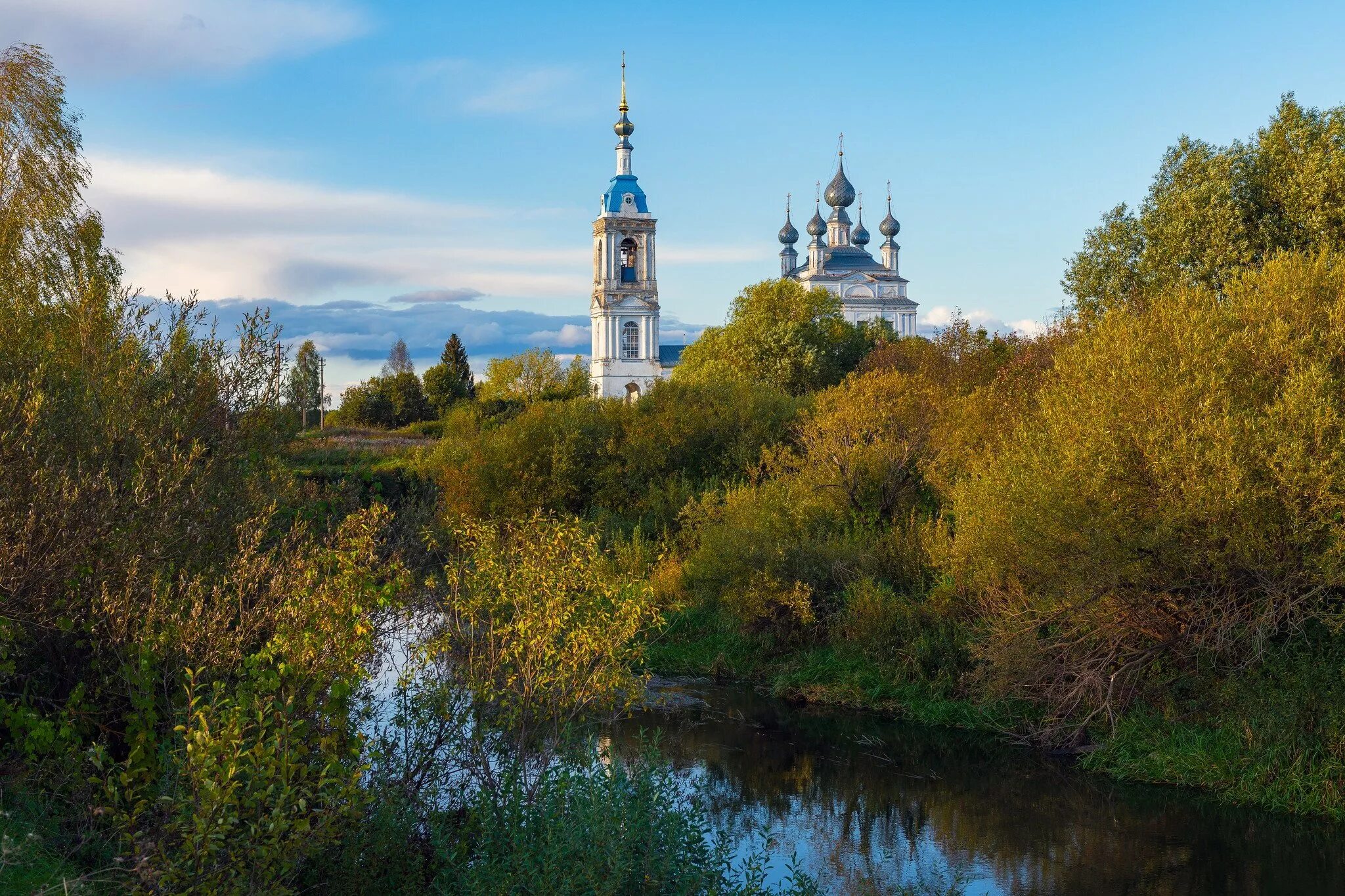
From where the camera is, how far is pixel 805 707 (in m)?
20.8

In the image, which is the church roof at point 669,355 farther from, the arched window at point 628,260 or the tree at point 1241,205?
the tree at point 1241,205

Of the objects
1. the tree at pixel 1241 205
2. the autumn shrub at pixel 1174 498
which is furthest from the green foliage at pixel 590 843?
the tree at pixel 1241 205

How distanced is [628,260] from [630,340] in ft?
19.0

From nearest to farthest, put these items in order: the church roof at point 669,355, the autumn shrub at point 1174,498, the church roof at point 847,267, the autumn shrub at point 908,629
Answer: the autumn shrub at point 1174,498 → the autumn shrub at point 908,629 → the church roof at point 669,355 → the church roof at point 847,267

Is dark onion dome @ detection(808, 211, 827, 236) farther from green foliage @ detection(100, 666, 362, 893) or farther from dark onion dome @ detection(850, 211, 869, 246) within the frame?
green foliage @ detection(100, 666, 362, 893)

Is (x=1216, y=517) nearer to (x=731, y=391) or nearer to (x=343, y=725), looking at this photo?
(x=343, y=725)

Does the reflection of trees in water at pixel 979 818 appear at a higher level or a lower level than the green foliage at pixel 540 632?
lower

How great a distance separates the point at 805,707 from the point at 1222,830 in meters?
7.74

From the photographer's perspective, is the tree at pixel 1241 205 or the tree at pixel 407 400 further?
the tree at pixel 407 400

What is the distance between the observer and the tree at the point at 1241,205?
2500 cm

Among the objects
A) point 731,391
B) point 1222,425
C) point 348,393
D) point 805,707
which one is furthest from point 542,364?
point 1222,425

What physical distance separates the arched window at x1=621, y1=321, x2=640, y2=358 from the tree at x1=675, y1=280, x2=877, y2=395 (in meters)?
37.3

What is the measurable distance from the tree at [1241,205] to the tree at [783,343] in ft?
50.5

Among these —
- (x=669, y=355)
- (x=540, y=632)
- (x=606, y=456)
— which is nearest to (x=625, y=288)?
(x=669, y=355)
